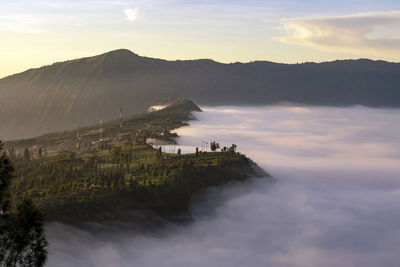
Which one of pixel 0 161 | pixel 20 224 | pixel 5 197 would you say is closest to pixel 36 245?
pixel 20 224

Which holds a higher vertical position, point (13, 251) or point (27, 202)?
point (27, 202)

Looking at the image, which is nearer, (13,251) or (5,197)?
(5,197)

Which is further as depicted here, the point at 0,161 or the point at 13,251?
the point at 13,251

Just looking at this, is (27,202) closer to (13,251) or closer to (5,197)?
(5,197)

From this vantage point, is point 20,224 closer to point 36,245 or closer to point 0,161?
point 36,245

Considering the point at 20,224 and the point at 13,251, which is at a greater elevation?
the point at 20,224

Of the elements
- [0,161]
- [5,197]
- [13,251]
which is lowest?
[13,251]

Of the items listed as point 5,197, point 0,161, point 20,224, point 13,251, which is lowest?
point 13,251

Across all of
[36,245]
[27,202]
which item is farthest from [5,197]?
[36,245]
